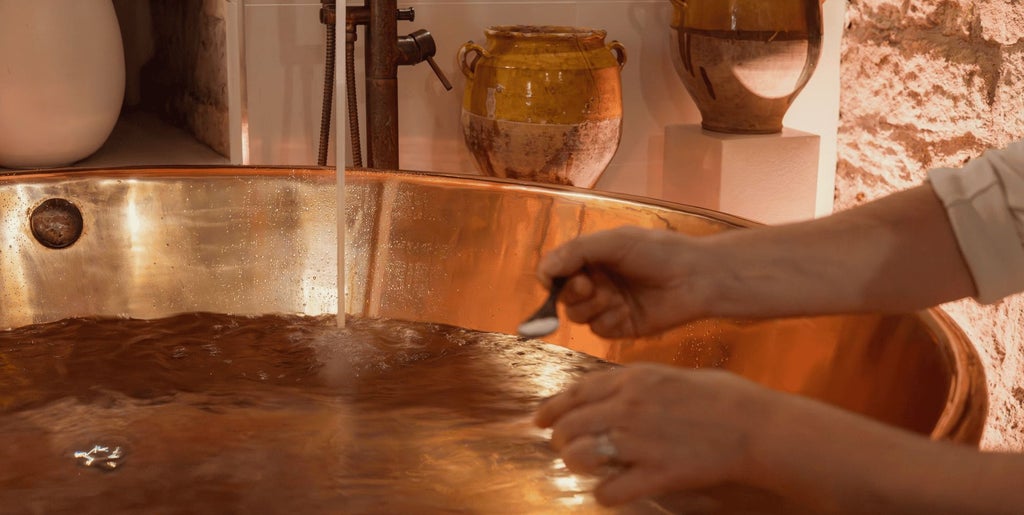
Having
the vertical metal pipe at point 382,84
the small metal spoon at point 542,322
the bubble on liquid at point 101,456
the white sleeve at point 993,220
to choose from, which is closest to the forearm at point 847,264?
the white sleeve at point 993,220

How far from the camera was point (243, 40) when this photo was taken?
2057 millimetres

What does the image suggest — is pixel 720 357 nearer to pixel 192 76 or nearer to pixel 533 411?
pixel 533 411

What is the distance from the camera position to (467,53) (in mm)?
2098

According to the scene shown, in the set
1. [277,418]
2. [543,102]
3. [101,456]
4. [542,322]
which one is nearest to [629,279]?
[542,322]

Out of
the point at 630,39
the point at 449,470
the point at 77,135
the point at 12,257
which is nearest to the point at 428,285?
the point at 449,470

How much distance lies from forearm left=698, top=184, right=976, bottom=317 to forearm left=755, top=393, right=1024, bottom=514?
31 centimetres

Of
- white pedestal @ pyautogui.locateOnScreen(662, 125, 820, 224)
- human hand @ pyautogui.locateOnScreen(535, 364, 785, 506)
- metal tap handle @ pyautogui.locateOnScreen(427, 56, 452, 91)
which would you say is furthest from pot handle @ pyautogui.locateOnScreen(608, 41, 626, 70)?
human hand @ pyautogui.locateOnScreen(535, 364, 785, 506)

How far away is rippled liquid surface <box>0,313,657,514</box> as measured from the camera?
3.02 ft

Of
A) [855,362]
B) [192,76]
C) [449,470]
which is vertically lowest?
[449,470]

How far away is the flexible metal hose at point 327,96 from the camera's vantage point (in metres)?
1.95

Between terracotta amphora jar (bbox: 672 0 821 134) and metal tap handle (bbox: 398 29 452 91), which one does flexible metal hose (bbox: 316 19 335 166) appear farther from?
terracotta amphora jar (bbox: 672 0 821 134)

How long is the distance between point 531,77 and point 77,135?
32.9 inches

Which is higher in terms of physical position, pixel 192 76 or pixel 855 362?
pixel 192 76

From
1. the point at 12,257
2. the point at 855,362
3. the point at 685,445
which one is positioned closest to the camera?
the point at 685,445
